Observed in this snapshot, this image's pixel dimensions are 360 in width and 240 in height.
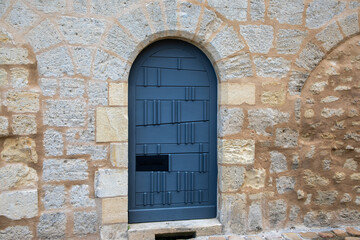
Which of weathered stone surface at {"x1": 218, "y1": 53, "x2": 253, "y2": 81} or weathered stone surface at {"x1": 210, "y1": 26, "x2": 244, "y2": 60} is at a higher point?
weathered stone surface at {"x1": 210, "y1": 26, "x2": 244, "y2": 60}

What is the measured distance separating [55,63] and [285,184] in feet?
8.29

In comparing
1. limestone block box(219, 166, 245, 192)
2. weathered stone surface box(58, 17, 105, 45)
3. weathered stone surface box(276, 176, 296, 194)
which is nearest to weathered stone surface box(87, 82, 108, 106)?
weathered stone surface box(58, 17, 105, 45)

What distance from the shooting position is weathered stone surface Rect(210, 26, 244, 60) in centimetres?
310

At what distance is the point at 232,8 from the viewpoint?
3125 millimetres

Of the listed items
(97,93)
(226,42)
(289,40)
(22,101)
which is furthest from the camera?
(289,40)

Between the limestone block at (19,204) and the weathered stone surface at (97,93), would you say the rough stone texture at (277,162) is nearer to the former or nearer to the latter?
the weathered stone surface at (97,93)

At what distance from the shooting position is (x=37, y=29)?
2.81 metres

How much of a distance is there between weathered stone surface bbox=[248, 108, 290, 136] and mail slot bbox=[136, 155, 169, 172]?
93cm

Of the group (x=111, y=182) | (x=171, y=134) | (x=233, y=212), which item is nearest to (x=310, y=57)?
(x=171, y=134)

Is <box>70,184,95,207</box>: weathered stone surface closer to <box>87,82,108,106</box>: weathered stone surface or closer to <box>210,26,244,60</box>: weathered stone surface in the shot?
<box>87,82,108,106</box>: weathered stone surface

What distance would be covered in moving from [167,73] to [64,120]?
1.08 metres

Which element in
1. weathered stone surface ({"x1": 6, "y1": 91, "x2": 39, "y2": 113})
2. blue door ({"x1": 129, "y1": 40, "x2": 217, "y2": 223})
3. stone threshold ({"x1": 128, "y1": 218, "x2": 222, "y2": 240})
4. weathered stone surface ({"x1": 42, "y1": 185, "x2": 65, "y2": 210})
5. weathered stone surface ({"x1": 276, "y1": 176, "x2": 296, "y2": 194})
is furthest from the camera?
weathered stone surface ({"x1": 276, "y1": 176, "x2": 296, "y2": 194})

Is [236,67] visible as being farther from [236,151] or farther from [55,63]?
[55,63]

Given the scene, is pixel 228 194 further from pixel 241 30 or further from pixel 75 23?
pixel 75 23
